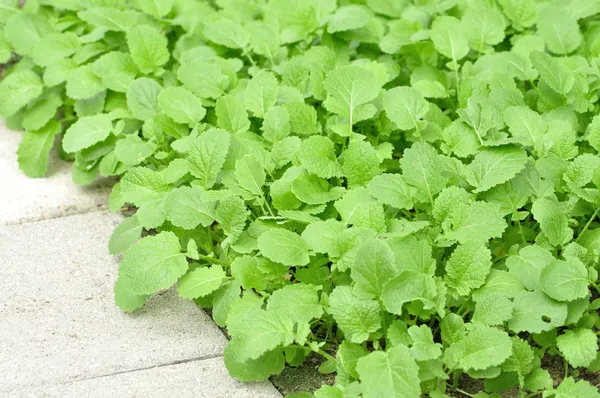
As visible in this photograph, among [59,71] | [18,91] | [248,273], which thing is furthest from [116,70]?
[248,273]

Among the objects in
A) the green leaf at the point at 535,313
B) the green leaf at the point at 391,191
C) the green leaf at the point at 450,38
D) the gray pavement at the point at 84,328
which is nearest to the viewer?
the green leaf at the point at 535,313

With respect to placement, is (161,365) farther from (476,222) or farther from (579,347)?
(579,347)

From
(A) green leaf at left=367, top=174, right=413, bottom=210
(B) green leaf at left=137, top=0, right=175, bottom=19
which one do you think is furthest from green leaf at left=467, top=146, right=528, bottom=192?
(B) green leaf at left=137, top=0, right=175, bottom=19

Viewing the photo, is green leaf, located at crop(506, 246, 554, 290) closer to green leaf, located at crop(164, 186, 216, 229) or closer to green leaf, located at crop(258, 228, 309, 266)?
green leaf, located at crop(258, 228, 309, 266)

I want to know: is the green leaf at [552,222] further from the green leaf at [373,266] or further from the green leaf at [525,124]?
the green leaf at [373,266]

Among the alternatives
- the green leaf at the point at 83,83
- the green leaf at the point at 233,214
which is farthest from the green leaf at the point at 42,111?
the green leaf at the point at 233,214
